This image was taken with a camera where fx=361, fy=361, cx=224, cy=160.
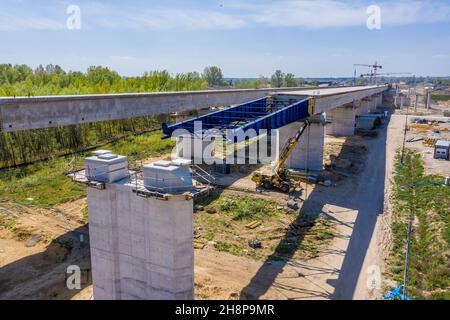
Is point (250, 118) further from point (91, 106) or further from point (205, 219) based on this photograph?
point (91, 106)

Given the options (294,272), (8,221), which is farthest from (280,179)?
(8,221)

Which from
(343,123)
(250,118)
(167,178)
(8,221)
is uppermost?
(250,118)

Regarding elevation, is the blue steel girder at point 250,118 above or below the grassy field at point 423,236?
above

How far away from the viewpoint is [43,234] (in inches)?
874

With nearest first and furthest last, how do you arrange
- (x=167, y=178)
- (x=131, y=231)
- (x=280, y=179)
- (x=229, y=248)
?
(x=167, y=178) < (x=131, y=231) < (x=229, y=248) < (x=280, y=179)

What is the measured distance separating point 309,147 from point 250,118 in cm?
1003

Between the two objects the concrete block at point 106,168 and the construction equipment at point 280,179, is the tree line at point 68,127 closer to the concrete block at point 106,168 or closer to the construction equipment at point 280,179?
the concrete block at point 106,168

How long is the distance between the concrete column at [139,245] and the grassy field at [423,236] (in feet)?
34.1

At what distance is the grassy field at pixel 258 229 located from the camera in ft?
66.9

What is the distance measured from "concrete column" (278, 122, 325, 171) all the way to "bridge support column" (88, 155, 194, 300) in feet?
72.1

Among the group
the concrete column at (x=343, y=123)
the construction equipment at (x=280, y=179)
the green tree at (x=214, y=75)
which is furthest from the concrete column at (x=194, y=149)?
the green tree at (x=214, y=75)

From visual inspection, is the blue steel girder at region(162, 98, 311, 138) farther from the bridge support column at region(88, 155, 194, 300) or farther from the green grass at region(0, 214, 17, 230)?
the green grass at region(0, 214, 17, 230)

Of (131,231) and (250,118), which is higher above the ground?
(250,118)

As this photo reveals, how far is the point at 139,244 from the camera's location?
14.7 meters
